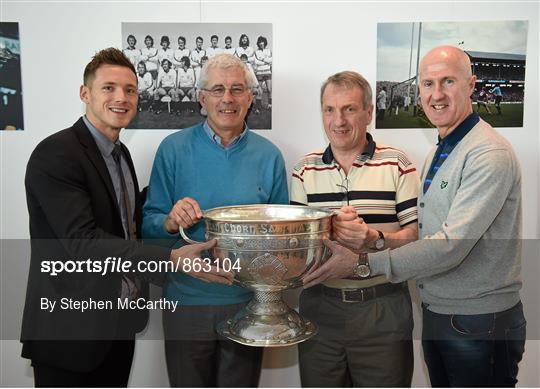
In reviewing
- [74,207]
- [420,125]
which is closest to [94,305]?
[74,207]

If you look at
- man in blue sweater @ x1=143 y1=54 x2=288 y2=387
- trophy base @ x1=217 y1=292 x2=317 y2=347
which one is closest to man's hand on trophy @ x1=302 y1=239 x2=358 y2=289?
trophy base @ x1=217 y1=292 x2=317 y2=347

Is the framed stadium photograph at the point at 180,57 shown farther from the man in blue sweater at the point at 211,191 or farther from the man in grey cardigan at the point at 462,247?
the man in grey cardigan at the point at 462,247

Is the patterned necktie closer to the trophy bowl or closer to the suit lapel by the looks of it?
the suit lapel

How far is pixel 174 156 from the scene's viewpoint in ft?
5.80

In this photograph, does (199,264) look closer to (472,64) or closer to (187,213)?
(187,213)

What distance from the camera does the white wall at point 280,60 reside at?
192cm

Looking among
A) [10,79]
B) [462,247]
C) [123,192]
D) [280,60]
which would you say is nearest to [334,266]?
[462,247]

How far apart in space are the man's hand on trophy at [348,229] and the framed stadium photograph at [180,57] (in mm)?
783

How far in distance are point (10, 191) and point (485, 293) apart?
6.17 ft

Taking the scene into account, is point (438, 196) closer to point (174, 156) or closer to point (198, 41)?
point (174, 156)

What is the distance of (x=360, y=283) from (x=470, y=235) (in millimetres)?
424

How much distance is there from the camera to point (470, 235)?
4.54 feet

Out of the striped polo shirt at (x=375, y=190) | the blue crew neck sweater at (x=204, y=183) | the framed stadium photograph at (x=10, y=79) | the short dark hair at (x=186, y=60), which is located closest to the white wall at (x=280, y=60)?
the framed stadium photograph at (x=10, y=79)

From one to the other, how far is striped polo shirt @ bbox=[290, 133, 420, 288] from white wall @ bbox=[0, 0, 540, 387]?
0.37 m
